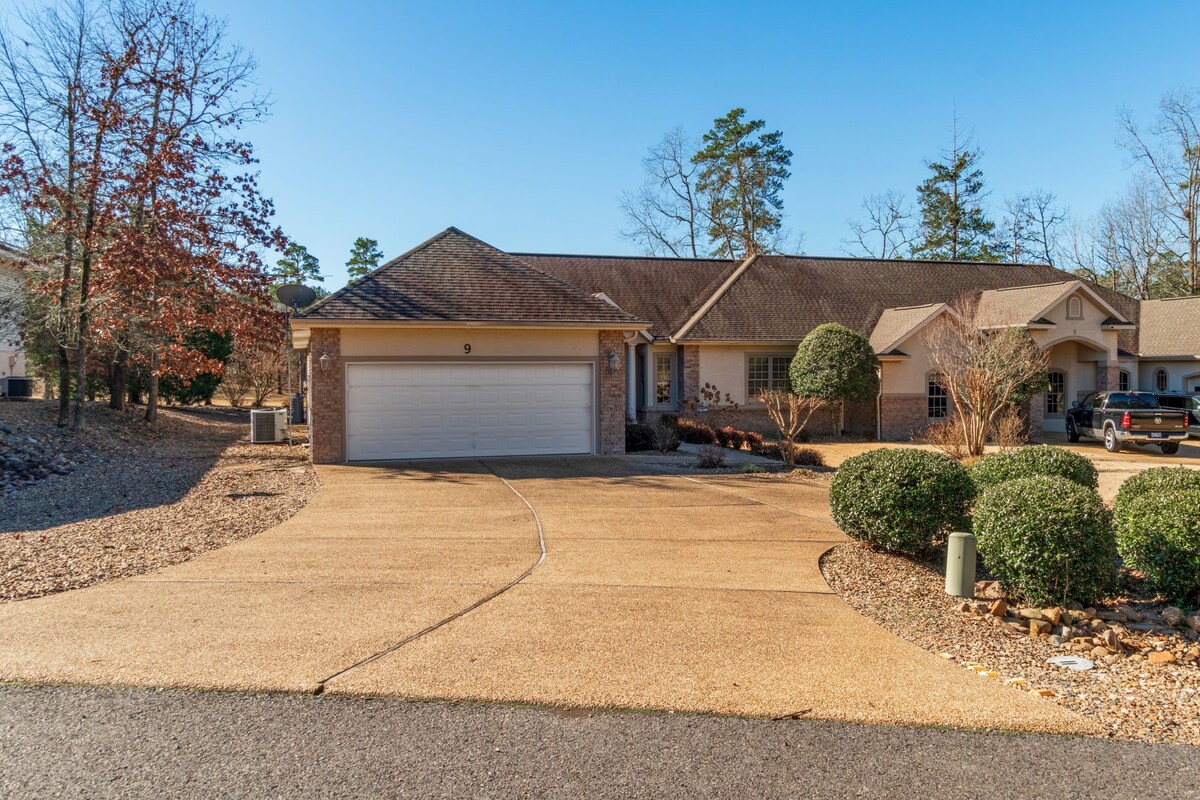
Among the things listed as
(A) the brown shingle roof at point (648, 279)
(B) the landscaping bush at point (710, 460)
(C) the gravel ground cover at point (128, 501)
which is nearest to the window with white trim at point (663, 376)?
(A) the brown shingle roof at point (648, 279)

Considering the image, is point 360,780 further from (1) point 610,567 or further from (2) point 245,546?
(2) point 245,546

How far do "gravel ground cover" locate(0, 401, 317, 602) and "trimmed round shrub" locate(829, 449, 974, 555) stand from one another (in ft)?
22.9

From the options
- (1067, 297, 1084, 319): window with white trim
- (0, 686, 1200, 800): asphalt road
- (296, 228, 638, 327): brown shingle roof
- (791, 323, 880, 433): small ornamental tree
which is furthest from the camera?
(1067, 297, 1084, 319): window with white trim

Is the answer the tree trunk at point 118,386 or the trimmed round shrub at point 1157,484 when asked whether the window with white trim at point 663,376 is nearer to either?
the tree trunk at point 118,386

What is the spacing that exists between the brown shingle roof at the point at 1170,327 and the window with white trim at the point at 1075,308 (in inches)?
255

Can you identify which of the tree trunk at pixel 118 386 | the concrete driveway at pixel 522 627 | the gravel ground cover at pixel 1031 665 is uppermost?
the tree trunk at pixel 118 386

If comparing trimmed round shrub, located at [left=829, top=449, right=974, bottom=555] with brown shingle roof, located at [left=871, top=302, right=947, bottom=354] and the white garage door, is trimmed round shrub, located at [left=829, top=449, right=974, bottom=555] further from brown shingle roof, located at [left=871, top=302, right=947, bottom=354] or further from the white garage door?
brown shingle roof, located at [left=871, top=302, right=947, bottom=354]

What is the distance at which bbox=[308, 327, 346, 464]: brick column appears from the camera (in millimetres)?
16328

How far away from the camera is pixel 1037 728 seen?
15.2 ft

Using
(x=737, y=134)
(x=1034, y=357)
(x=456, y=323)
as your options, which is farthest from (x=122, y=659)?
(x=737, y=134)

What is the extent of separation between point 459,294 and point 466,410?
8.30ft

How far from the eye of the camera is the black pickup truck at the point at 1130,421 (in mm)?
21344

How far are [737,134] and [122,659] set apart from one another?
144 feet

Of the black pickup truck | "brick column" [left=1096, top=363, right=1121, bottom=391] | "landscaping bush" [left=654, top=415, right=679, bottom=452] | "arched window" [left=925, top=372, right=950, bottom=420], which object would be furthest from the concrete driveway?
"brick column" [left=1096, top=363, right=1121, bottom=391]
